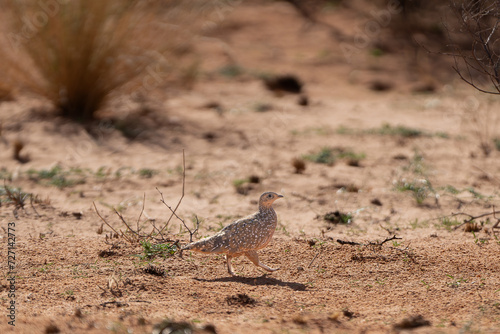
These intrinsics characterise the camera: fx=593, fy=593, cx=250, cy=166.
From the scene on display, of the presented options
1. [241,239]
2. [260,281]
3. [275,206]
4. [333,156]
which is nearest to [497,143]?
[333,156]

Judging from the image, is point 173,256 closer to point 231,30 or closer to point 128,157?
point 128,157

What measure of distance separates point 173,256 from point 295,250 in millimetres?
850

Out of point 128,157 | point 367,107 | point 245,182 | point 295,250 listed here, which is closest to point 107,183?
point 128,157

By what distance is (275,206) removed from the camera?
5199mm

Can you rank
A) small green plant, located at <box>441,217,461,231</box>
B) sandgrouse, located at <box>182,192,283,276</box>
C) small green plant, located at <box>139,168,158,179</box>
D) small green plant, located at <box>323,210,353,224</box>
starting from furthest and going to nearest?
small green plant, located at <box>139,168,158,179</box>
small green plant, located at <box>323,210,353,224</box>
small green plant, located at <box>441,217,461,231</box>
sandgrouse, located at <box>182,192,283,276</box>

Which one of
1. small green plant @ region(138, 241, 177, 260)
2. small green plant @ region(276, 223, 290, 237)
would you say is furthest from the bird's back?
small green plant @ region(276, 223, 290, 237)

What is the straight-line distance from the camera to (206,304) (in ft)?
10.9

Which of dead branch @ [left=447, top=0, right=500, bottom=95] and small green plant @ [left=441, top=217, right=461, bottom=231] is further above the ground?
dead branch @ [left=447, top=0, right=500, bottom=95]

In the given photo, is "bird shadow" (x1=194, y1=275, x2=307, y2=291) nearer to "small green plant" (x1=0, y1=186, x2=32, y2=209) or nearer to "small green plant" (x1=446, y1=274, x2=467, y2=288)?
"small green plant" (x1=446, y1=274, x2=467, y2=288)

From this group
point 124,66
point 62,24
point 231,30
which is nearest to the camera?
point 62,24

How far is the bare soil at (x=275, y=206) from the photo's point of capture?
128 inches

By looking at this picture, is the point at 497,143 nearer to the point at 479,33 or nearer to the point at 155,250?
the point at 479,33

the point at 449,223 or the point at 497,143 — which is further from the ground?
the point at 449,223

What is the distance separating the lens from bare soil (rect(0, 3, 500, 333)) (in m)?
3.26
